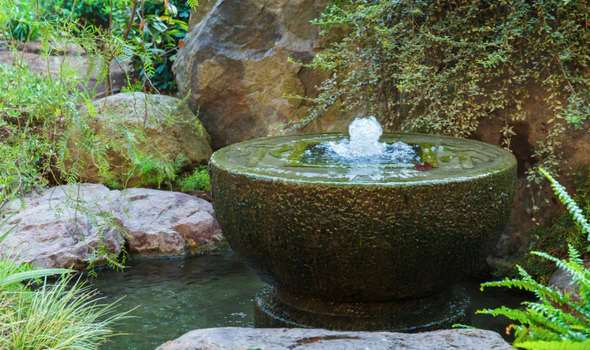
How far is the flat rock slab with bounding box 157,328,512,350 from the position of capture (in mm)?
2234

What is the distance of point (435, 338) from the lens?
231 centimetres

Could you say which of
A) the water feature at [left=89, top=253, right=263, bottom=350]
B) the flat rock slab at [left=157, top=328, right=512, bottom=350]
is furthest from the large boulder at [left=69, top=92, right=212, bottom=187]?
the flat rock slab at [left=157, top=328, right=512, bottom=350]

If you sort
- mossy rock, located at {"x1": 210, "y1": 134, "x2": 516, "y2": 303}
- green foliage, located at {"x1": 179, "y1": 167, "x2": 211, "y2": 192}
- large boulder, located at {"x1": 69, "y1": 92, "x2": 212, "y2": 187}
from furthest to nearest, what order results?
green foliage, located at {"x1": 179, "y1": 167, "x2": 211, "y2": 192}, large boulder, located at {"x1": 69, "y1": 92, "x2": 212, "y2": 187}, mossy rock, located at {"x1": 210, "y1": 134, "x2": 516, "y2": 303}

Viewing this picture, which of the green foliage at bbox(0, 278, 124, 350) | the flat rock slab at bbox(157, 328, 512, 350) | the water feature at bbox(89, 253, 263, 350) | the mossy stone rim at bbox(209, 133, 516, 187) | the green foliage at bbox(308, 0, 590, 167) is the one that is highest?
the green foliage at bbox(308, 0, 590, 167)

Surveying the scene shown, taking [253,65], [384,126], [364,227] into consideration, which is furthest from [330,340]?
[253,65]

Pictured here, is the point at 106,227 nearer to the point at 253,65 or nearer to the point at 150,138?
the point at 150,138

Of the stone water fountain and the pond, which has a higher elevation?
the stone water fountain

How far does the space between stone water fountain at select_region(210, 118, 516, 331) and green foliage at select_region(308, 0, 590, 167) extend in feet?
2.88

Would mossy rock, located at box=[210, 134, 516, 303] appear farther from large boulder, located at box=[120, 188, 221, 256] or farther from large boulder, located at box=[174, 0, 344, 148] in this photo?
large boulder, located at box=[174, 0, 344, 148]

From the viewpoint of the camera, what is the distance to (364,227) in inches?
106

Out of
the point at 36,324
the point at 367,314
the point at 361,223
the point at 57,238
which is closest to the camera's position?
the point at 361,223

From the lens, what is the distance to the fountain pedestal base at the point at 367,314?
2.99 m

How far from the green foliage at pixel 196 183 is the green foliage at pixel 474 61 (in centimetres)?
173

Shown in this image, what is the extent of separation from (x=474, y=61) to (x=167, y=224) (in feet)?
8.05
